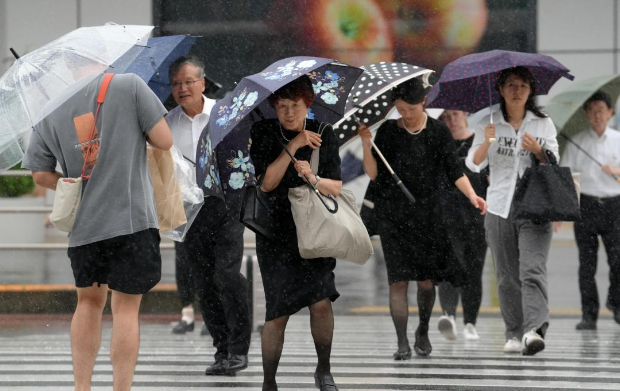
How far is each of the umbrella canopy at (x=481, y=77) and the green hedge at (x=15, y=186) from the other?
12.8 meters

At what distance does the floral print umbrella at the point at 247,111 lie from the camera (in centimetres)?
578

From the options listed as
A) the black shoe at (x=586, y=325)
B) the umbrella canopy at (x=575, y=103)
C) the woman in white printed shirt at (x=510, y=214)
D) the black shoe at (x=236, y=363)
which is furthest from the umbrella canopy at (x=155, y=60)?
the black shoe at (x=586, y=325)

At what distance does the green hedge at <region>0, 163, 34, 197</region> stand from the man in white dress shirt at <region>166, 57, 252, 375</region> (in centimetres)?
1312

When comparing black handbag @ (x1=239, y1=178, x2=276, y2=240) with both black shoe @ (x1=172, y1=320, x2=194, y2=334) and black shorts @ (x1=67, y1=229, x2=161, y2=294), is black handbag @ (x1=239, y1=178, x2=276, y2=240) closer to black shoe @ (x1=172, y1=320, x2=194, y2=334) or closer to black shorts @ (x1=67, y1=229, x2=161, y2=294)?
black shorts @ (x1=67, y1=229, x2=161, y2=294)

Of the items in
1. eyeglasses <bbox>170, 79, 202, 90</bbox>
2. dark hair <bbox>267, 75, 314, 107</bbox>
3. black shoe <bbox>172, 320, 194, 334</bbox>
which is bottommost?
black shoe <bbox>172, 320, 194, 334</bbox>

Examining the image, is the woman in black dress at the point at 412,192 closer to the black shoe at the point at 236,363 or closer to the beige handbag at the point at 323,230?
the black shoe at the point at 236,363

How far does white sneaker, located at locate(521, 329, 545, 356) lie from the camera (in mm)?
7793

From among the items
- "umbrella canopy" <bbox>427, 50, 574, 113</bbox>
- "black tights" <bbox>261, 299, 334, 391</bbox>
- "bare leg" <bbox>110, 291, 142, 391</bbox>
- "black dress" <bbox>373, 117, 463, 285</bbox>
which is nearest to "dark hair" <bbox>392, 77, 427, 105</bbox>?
"black dress" <bbox>373, 117, 463, 285</bbox>

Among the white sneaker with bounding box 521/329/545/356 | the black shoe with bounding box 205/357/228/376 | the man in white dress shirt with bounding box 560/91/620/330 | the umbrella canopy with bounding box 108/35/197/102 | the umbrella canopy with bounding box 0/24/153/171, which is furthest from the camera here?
the man in white dress shirt with bounding box 560/91/620/330

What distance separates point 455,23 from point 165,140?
1357 centimetres

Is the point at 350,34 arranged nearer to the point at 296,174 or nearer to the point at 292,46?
the point at 292,46

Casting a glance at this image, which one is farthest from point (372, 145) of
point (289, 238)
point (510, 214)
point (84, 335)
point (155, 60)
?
point (84, 335)

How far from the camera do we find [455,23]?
18484 millimetres

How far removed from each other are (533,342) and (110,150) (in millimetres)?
3611
